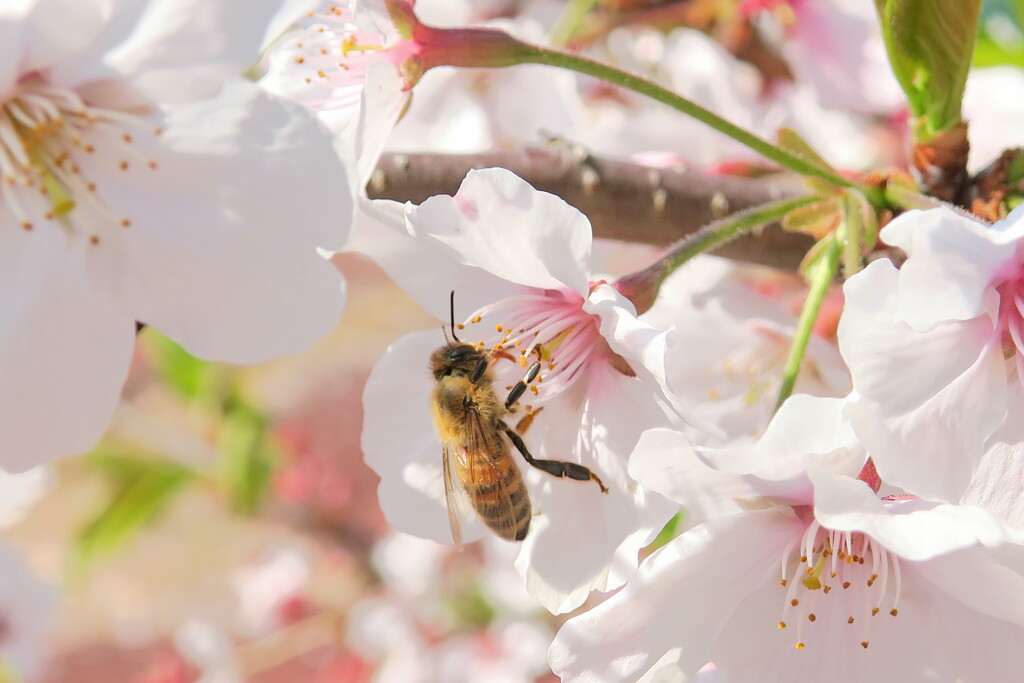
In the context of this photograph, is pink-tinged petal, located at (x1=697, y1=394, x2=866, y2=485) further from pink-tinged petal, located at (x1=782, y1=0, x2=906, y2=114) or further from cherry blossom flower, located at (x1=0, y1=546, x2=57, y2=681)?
cherry blossom flower, located at (x1=0, y1=546, x2=57, y2=681)

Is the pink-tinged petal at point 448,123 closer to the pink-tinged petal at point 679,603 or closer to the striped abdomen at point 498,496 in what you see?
the striped abdomen at point 498,496

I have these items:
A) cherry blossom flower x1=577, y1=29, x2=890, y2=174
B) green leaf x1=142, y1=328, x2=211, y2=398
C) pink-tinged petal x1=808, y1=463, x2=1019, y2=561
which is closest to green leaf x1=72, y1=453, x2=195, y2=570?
green leaf x1=142, y1=328, x2=211, y2=398

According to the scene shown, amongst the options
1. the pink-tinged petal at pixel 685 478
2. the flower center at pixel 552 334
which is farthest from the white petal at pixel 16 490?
the pink-tinged petal at pixel 685 478

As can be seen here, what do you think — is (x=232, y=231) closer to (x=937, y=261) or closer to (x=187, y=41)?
(x=187, y=41)

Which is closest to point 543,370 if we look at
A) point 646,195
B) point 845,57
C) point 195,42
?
point 646,195

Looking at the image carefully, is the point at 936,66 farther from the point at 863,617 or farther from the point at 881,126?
the point at 881,126

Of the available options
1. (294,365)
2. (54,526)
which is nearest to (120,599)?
(54,526)
